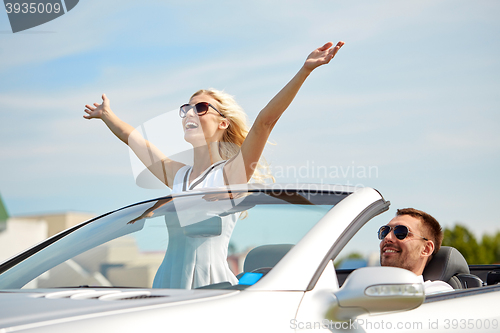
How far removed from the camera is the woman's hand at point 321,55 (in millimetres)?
2812

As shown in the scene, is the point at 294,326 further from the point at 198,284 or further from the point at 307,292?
the point at 198,284

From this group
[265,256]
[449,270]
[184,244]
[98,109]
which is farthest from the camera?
[98,109]

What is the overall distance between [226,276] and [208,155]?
4.94 ft

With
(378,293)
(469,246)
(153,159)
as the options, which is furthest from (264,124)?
(469,246)

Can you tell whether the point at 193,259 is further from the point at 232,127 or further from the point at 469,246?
the point at 469,246

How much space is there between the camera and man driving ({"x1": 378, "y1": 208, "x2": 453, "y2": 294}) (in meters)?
3.09

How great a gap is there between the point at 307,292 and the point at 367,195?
24.4 inches

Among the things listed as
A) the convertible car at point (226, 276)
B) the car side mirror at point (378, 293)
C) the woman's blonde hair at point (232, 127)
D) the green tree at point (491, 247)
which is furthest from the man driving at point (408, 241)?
the green tree at point (491, 247)

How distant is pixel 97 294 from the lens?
1.64m

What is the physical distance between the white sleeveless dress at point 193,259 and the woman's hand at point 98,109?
2.18m

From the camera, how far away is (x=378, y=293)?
5.07ft

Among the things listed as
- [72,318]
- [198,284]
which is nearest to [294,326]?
[198,284]
